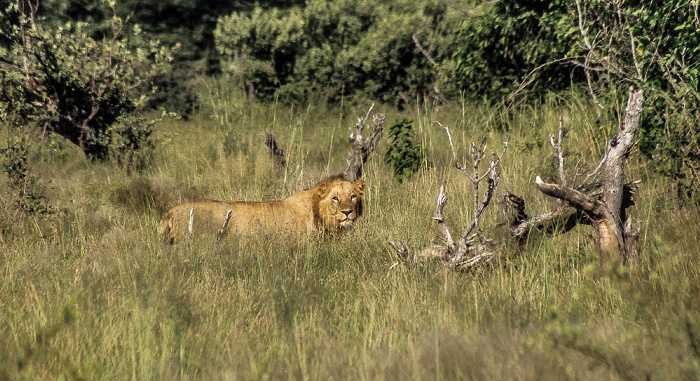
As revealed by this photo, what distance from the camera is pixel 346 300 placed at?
404 centimetres

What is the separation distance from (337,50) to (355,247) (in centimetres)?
1053

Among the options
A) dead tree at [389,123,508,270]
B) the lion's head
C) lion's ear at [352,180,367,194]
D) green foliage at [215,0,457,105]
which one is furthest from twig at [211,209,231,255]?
green foliage at [215,0,457,105]

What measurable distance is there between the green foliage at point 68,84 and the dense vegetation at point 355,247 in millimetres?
34

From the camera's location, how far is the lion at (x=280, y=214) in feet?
17.2

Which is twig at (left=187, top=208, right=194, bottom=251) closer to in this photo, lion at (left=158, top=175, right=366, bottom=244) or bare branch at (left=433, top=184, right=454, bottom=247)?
lion at (left=158, top=175, right=366, bottom=244)

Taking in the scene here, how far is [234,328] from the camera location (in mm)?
3348

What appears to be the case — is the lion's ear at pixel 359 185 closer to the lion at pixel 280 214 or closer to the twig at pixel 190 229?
the lion at pixel 280 214

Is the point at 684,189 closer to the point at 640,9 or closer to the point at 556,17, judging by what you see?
the point at 640,9

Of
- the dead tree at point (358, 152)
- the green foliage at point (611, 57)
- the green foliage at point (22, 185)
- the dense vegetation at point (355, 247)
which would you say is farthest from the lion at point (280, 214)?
the green foliage at point (611, 57)

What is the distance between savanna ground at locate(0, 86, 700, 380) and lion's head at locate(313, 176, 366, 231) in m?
0.24

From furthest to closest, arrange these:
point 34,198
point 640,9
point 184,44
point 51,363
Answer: point 184,44, point 640,9, point 34,198, point 51,363

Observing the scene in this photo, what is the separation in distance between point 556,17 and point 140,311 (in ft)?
24.1

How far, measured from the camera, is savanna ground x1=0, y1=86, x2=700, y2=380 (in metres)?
2.63

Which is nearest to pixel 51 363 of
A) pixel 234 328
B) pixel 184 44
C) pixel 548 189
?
pixel 234 328
